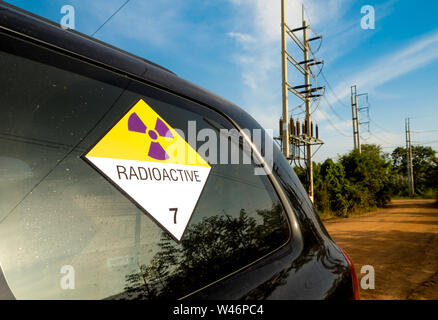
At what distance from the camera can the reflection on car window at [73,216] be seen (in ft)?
1.99

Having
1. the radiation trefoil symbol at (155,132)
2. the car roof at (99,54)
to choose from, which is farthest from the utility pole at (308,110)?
the radiation trefoil symbol at (155,132)

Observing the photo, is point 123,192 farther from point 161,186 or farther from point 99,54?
point 99,54

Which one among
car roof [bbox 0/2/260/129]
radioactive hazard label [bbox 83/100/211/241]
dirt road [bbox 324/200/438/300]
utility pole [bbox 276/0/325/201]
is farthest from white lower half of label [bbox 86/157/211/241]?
utility pole [bbox 276/0/325/201]

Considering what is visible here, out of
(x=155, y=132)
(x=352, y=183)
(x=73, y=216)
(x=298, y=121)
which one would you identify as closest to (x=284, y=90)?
(x=298, y=121)

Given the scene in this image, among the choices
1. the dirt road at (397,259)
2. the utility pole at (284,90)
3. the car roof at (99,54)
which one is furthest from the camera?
the utility pole at (284,90)

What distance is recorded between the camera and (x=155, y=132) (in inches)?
35.4

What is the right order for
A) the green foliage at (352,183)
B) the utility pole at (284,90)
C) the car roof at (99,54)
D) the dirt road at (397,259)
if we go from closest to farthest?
the car roof at (99,54)
the dirt road at (397,259)
the utility pole at (284,90)
the green foliage at (352,183)

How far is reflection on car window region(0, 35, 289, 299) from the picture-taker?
61 centimetres

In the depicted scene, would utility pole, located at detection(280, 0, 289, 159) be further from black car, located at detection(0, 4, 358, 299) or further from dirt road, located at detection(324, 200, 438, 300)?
black car, located at detection(0, 4, 358, 299)

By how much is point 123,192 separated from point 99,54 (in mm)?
450

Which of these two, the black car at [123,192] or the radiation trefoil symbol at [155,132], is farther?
the radiation trefoil symbol at [155,132]

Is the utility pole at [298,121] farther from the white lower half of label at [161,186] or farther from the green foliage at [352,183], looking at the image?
the white lower half of label at [161,186]

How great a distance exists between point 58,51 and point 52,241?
1.69 ft
